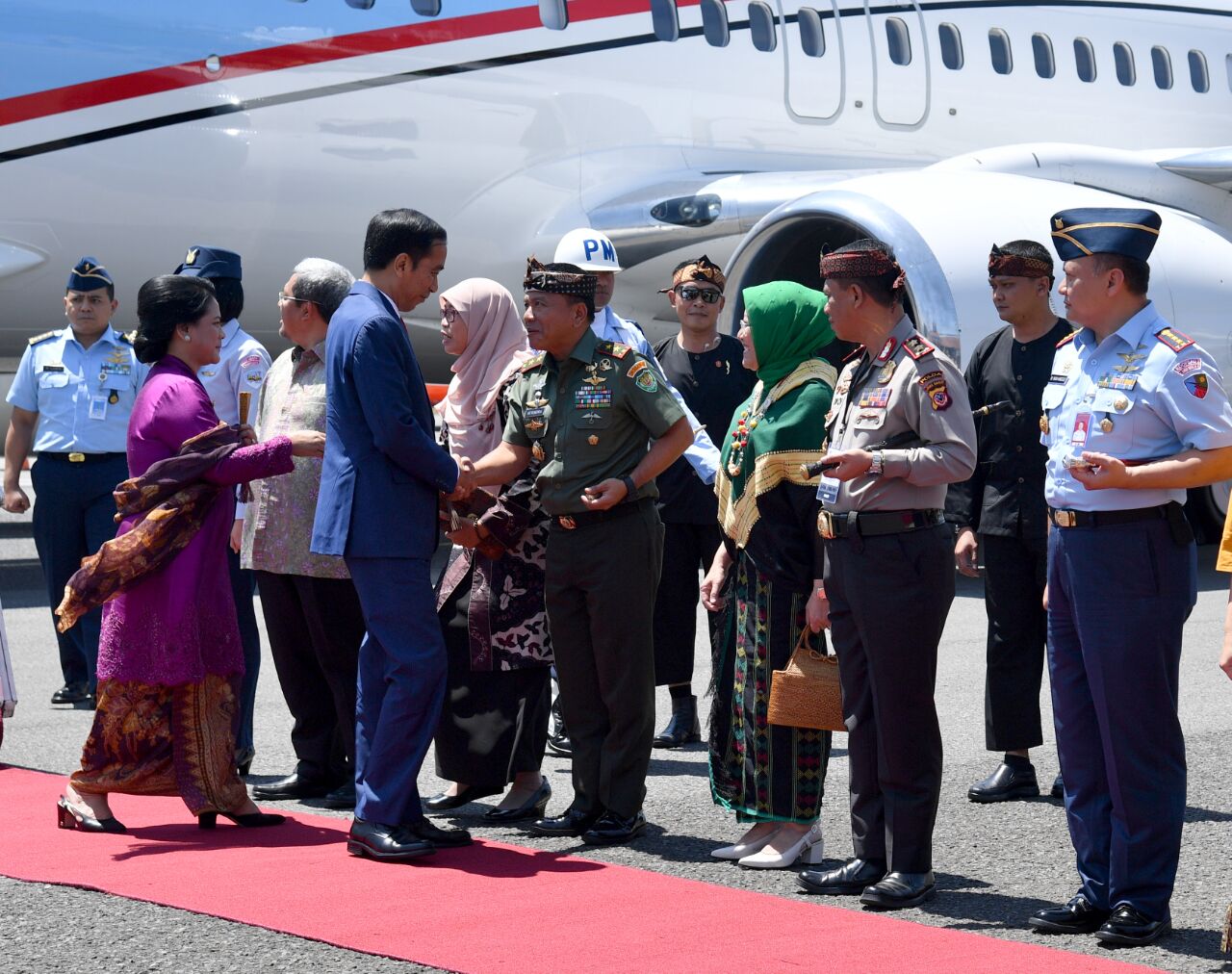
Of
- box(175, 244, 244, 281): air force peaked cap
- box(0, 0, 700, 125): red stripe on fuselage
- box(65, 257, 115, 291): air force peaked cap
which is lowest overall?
box(175, 244, 244, 281): air force peaked cap

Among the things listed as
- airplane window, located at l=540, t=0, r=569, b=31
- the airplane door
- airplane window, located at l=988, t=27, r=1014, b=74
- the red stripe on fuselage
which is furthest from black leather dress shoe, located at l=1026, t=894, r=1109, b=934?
airplane window, located at l=988, t=27, r=1014, b=74

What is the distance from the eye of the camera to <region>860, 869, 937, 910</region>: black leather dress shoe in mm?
3996

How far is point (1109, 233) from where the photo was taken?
3756 millimetres

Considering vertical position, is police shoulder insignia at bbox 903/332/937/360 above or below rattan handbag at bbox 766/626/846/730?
above

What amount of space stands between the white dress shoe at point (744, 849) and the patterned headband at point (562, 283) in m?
1.47

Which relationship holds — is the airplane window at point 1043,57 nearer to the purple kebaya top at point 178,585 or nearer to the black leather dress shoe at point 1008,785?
the black leather dress shoe at point 1008,785

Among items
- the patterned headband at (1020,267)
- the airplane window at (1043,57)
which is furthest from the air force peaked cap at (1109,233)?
the airplane window at (1043,57)

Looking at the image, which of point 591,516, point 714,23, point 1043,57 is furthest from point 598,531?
point 1043,57

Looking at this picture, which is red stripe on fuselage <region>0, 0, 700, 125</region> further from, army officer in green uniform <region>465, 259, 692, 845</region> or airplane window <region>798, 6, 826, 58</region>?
army officer in green uniform <region>465, 259, 692, 845</region>

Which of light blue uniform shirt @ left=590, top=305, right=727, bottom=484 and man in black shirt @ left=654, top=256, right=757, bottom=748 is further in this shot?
man in black shirt @ left=654, top=256, right=757, bottom=748

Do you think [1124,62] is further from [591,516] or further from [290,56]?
[591,516]

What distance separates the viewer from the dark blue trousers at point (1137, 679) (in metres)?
3.71

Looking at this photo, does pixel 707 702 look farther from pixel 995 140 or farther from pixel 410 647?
pixel 995 140

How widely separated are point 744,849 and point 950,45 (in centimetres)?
921
